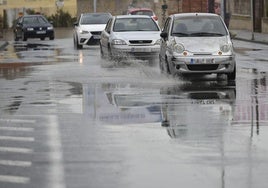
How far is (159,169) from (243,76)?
35.6ft

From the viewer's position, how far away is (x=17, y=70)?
2139 cm

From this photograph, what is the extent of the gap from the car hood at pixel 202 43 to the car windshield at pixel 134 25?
6402mm

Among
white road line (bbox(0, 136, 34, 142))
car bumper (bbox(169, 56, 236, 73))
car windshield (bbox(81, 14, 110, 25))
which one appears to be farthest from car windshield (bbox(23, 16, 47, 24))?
white road line (bbox(0, 136, 34, 142))

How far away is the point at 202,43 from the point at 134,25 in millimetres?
7137

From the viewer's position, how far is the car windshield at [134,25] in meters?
23.8

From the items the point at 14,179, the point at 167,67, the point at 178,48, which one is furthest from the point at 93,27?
the point at 14,179

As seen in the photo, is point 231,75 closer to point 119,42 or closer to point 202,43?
point 202,43

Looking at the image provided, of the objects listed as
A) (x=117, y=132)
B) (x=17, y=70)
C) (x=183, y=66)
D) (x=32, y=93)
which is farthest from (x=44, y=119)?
(x=17, y=70)

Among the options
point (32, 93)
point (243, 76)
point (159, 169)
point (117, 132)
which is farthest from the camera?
point (243, 76)

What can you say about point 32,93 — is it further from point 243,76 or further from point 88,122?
point 243,76

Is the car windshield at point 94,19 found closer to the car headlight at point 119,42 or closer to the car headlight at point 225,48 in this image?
the car headlight at point 119,42

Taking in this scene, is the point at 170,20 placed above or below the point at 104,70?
above

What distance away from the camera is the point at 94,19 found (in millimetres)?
33062

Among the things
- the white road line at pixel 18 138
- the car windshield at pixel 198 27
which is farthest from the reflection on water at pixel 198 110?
the white road line at pixel 18 138
